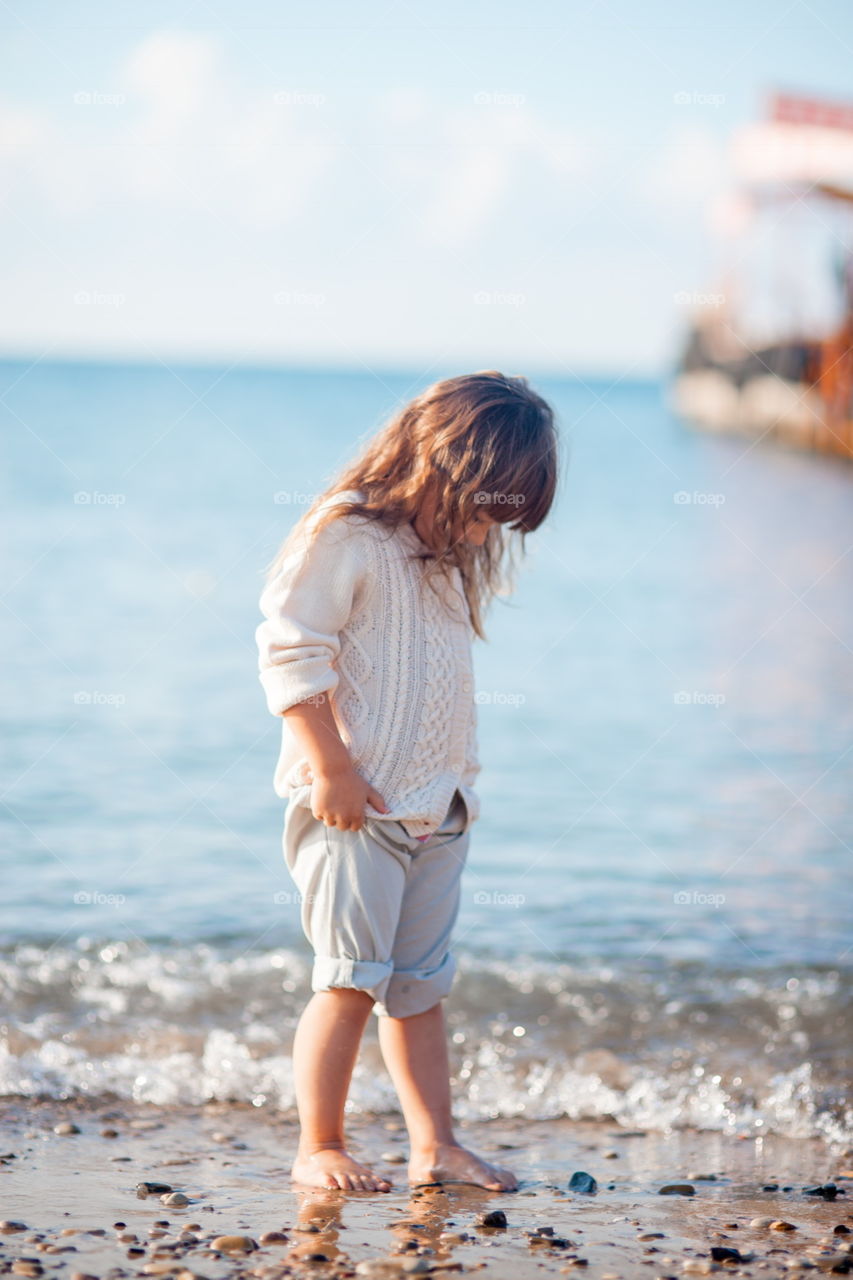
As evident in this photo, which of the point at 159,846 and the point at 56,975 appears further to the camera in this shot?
the point at 159,846

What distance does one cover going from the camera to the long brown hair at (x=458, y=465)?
2557 mm

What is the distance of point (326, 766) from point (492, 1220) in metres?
0.85

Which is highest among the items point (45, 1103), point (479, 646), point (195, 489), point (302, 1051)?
point (195, 489)

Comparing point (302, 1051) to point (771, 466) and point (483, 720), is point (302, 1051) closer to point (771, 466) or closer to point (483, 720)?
point (483, 720)

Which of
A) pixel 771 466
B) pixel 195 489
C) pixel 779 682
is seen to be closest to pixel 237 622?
pixel 779 682

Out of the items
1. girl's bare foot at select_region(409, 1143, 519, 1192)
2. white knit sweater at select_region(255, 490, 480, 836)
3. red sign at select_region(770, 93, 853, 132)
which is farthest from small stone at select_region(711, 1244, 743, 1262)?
red sign at select_region(770, 93, 853, 132)

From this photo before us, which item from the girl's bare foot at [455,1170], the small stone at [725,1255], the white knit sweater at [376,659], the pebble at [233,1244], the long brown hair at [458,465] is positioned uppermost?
the long brown hair at [458,465]

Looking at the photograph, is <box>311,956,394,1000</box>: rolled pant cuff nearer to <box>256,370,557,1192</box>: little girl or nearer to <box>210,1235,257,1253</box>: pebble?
<box>256,370,557,1192</box>: little girl

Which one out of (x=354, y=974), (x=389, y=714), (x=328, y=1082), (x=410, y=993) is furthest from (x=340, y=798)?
(x=328, y=1082)

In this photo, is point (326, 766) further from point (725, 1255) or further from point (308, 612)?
point (725, 1255)

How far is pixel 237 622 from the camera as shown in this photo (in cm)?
1045

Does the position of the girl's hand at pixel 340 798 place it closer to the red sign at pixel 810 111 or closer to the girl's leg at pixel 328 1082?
the girl's leg at pixel 328 1082

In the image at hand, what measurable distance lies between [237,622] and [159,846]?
17.1 feet

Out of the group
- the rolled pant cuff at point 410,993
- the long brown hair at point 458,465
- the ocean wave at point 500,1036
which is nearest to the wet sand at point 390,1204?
the ocean wave at point 500,1036
